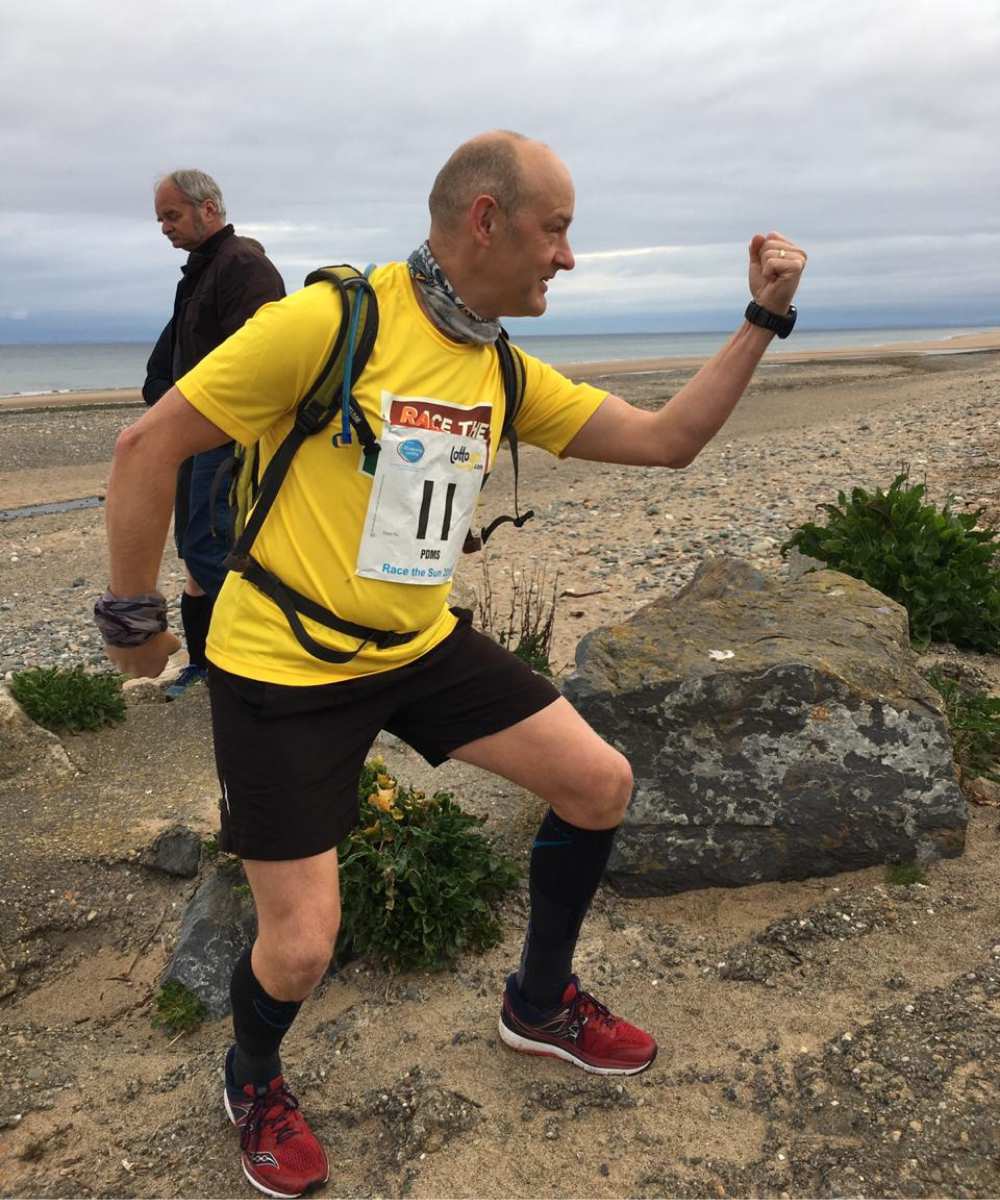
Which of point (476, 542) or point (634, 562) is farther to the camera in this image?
point (634, 562)

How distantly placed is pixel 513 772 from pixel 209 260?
362 centimetres

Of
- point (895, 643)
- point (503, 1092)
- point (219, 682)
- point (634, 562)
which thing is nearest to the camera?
point (219, 682)

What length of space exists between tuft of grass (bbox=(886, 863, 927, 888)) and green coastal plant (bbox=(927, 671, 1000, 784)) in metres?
0.70

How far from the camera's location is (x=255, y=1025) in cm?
301

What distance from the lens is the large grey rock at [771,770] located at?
164 inches

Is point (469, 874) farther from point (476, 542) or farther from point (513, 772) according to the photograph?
point (476, 542)

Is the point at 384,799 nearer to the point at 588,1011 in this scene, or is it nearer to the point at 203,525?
the point at 588,1011

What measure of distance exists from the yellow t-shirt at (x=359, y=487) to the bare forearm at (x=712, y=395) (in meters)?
0.67

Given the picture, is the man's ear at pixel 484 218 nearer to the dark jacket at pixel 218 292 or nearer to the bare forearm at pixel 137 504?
the bare forearm at pixel 137 504

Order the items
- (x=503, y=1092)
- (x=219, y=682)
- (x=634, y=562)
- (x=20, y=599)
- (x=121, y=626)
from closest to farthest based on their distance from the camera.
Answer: (x=121, y=626), (x=219, y=682), (x=503, y=1092), (x=634, y=562), (x=20, y=599)

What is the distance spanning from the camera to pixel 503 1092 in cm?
331

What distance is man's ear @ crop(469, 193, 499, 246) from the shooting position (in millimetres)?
2750

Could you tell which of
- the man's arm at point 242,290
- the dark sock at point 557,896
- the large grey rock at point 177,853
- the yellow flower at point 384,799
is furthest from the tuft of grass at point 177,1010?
the man's arm at point 242,290

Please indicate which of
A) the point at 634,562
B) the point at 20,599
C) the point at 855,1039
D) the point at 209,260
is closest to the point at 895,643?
the point at 855,1039
